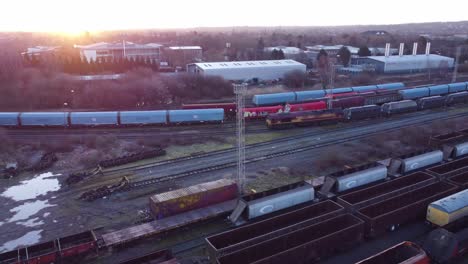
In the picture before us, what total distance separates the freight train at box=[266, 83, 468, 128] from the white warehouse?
22880mm

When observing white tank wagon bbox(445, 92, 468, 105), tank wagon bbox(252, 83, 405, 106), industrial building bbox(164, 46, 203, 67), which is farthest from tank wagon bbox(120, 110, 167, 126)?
industrial building bbox(164, 46, 203, 67)

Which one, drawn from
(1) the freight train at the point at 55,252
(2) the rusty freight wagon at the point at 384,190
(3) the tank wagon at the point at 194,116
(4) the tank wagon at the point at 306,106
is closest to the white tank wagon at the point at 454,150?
(2) the rusty freight wagon at the point at 384,190

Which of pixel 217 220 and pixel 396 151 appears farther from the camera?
pixel 396 151

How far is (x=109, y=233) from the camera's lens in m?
19.5

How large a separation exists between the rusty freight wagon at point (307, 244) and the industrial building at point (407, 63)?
218 feet

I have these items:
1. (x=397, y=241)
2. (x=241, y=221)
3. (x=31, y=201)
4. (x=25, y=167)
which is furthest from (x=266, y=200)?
(x=25, y=167)

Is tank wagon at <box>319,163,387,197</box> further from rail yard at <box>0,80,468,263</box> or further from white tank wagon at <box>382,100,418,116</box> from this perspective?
white tank wagon at <box>382,100,418,116</box>

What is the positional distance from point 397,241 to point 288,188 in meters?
6.67

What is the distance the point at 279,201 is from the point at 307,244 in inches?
188

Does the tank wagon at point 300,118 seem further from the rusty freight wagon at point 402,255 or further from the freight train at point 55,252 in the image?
the freight train at point 55,252

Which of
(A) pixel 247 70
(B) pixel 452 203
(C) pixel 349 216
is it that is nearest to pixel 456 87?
(A) pixel 247 70

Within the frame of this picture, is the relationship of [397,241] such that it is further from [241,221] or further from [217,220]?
[217,220]

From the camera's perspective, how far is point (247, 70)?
216 ft

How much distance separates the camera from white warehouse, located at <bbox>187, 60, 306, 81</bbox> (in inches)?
2522
